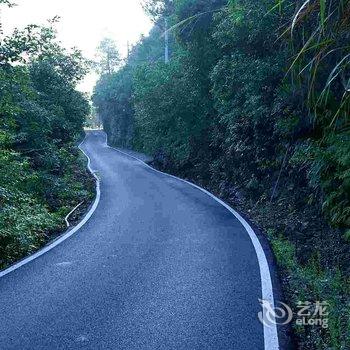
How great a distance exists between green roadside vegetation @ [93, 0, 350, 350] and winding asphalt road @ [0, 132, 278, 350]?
862 mm

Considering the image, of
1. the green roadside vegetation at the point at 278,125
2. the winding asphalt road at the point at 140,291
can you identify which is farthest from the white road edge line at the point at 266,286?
the green roadside vegetation at the point at 278,125

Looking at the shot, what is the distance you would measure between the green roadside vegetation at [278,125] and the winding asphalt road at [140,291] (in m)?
0.86

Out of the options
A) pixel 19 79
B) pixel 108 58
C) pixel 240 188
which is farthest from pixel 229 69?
pixel 108 58

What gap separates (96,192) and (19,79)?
7828 mm

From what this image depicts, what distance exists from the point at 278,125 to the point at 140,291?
22.4ft

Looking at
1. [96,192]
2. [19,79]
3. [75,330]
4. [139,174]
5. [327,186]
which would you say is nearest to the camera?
[75,330]

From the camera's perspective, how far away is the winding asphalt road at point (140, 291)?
4621 mm

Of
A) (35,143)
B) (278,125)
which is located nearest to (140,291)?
(278,125)

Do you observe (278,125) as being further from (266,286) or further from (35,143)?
(35,143)

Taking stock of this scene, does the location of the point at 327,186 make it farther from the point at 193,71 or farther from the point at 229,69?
the point at 193,71

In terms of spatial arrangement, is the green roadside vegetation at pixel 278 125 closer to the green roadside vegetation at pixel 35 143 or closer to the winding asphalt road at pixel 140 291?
the winding asphalt road at pixel 140 291

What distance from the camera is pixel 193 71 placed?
63.9 ft

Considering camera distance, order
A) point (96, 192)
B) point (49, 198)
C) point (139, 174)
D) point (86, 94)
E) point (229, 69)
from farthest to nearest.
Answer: point (86, 94), point (139, 174), point (96, 192), point (49, 198), point (229, 69)

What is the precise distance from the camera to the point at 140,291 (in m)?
6.04
